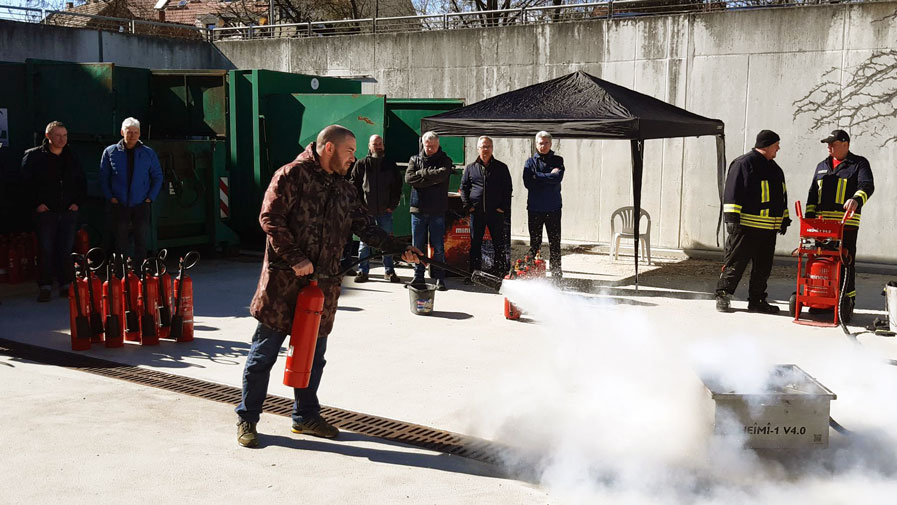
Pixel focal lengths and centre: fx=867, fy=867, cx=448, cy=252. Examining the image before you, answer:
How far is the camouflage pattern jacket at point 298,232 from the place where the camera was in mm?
5047

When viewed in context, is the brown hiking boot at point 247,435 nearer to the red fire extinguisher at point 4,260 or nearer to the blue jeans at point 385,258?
the blue jeans at point 385,258

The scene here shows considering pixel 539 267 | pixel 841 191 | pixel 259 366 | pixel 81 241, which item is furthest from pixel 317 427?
pixel 841 191

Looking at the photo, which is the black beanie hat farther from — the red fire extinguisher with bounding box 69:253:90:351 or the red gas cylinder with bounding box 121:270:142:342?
the red fire extinguisher with bounding box 69:253:90:351

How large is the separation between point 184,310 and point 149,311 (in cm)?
31

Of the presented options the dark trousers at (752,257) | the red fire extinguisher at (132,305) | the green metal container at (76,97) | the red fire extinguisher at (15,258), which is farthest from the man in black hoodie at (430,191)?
the green metal container at (76,97)

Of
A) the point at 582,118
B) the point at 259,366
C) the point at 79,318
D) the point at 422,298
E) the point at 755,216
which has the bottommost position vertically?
the point at 422,298

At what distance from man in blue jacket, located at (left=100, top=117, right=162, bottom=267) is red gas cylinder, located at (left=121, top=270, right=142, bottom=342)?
2145mm

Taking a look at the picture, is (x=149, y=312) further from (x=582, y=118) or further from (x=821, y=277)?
(x=821, y=277)

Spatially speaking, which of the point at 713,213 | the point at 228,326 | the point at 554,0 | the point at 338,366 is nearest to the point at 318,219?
the point at 338,366

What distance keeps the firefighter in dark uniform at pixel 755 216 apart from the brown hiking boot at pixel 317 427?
583 cm

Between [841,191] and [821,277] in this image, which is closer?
[821,277]

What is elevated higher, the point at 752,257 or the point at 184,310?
the point at 752,257

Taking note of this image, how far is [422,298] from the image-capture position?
9477 millimetres

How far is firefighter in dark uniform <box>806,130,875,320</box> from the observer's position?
9219 mm
